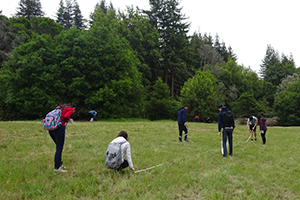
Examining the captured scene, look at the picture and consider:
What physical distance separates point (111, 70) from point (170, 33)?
25.7m

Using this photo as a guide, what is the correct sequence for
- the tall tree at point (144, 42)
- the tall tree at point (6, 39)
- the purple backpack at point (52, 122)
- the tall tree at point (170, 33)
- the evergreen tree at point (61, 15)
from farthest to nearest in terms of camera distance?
1. the evergreen tree at point (61, 15)
2. the tall tree at point (170, 33)
3. the tall tree at point (144, 42)
4. the tall tree at point (6, 39)
5. the purple backpack at point (52, 122)

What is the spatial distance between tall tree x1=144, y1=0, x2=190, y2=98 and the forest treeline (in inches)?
9.6

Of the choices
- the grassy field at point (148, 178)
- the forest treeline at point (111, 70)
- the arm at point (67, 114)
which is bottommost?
the grassy field at point (148, 178)

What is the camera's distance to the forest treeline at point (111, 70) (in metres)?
31.4

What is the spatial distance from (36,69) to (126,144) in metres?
29.2

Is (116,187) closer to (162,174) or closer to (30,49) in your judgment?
(162,174)

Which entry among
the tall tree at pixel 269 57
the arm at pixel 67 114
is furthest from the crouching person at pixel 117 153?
the tall tree at pixel 269 57

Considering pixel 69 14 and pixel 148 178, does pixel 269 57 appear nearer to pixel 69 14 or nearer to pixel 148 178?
pixel 69 14

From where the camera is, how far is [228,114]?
360 inches

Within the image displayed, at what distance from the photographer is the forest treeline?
31.4 m

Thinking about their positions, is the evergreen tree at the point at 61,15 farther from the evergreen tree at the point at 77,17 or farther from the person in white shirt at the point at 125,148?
the person in white shirt at the point at 125,148

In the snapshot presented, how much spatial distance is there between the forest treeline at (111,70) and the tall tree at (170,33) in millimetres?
244

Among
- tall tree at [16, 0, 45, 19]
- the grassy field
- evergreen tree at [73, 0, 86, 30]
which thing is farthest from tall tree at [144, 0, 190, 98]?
the grassy field

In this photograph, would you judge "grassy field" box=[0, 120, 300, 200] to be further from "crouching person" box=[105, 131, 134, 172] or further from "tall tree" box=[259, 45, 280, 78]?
"tall tree" box=[259, 45, 280, 78]
